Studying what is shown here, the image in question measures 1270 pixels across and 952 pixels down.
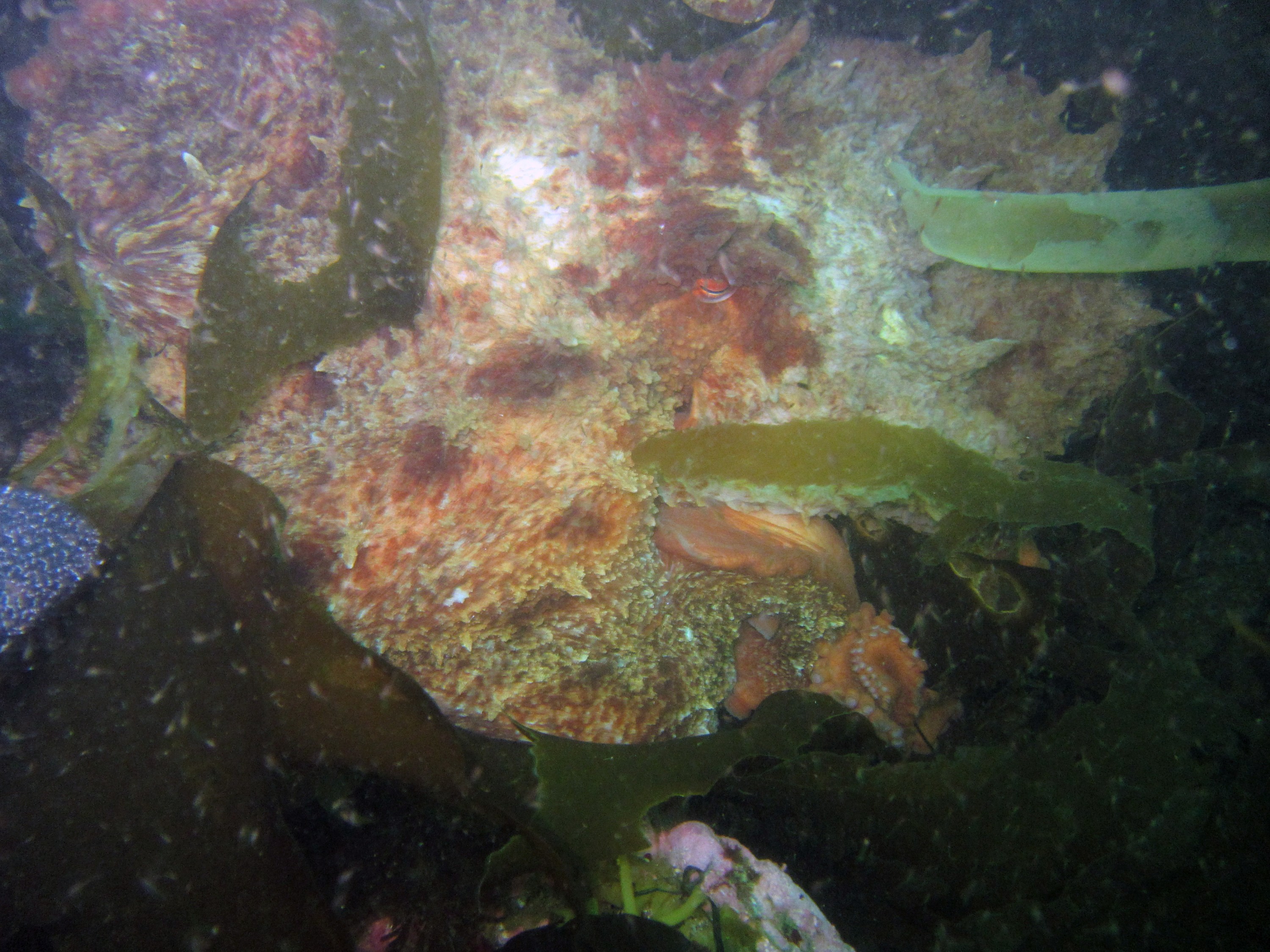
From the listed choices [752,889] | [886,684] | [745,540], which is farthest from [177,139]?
[886,684]

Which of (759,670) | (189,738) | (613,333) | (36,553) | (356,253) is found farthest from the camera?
(759,670)

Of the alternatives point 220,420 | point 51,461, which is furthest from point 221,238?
point 51,461

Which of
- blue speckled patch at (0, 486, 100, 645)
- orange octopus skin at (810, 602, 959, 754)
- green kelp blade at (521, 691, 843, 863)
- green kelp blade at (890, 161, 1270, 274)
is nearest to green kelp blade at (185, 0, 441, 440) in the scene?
blue speckled patch at (0, 486, 100, 645)

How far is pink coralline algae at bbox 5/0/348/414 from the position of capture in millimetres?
2143

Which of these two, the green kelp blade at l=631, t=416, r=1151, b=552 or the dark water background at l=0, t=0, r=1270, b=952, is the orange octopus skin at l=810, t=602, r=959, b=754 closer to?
the dark water background at l=0, t=0, r=1270, b=952

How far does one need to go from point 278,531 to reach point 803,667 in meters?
2.77

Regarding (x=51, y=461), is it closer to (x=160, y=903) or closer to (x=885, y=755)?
(x=160, y=903)

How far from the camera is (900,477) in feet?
7.25

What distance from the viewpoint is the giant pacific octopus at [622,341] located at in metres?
2.26

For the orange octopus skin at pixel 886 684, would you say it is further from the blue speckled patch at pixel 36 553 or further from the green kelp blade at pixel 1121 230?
the blue speckled patch at pixel 36 553

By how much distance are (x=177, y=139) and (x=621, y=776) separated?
3.52 meters

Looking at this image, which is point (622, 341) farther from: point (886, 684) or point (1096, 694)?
point (1096, 694)

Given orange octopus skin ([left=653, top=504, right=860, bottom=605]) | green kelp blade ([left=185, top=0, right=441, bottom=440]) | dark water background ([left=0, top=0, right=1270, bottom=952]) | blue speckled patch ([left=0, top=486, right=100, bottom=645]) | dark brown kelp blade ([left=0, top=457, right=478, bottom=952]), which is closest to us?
dark brown kelp blade ([left=0, top=457, right=478, bottom=952])

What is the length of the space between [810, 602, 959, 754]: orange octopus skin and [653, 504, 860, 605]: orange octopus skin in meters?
0.50
